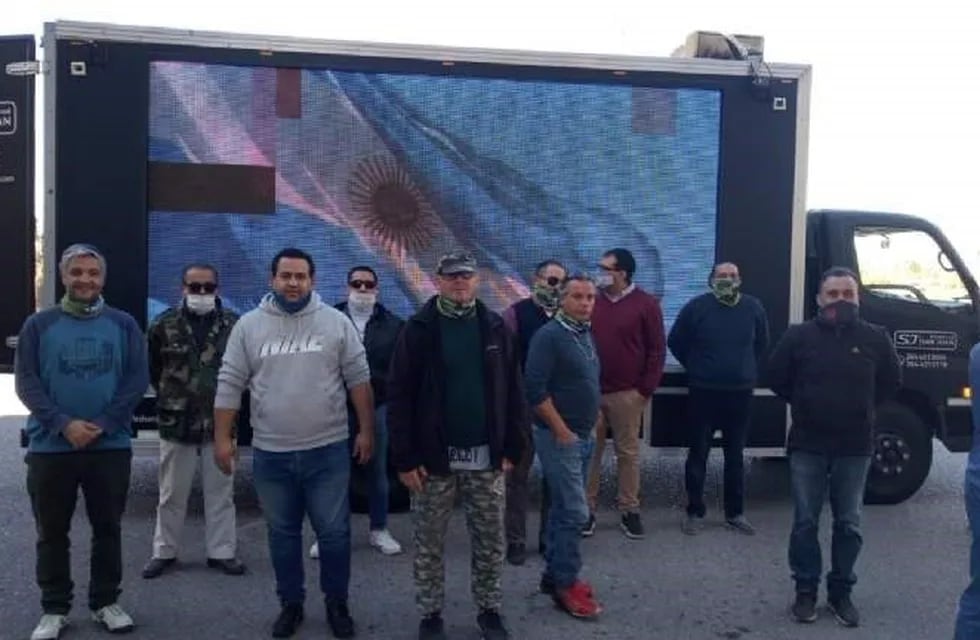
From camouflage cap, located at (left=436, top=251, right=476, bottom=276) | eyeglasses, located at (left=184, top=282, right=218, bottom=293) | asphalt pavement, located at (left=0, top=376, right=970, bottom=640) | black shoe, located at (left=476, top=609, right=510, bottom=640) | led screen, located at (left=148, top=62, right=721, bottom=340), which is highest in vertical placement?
led screen, located at (left=148, top=62, right=721, bottom=340)

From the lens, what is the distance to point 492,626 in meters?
4.78

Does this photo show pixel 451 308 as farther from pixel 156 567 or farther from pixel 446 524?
pixel 156 567

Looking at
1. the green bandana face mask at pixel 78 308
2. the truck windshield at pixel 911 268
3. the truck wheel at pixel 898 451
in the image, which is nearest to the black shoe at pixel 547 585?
the green bandana face mask at pixel 78 308

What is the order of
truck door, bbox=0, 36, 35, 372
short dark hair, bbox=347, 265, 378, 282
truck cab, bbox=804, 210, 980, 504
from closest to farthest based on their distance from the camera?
short dark hair, bbox=347, 265, 378, 282, truck door, bbox=0, 36, 35, 372, truck cab, bbox=804, 210, 980, 504

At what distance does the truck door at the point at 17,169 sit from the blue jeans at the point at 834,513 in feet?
15.9

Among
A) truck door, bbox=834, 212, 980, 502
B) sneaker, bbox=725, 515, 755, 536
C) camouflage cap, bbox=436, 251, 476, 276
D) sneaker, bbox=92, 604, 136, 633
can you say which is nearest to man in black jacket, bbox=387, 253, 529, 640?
camouflage cap, bbox=436, 251, 476, 276

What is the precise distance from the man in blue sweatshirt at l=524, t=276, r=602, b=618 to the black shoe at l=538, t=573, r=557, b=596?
0.25 ft

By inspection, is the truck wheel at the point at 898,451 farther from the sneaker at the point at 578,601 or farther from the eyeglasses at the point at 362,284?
the eyeglasses at the point at 362,284

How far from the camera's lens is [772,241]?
23.8 ft

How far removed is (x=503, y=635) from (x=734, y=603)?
146cm

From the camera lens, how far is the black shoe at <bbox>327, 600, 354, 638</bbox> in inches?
190

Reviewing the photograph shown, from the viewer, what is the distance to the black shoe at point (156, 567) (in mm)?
5695

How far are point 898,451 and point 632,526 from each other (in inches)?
92.7

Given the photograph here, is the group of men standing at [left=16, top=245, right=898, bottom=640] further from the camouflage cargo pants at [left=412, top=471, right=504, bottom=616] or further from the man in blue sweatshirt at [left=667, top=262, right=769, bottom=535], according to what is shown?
the man in blue sweatshirt at [left=667, top=262, right=769, bottom=535]
